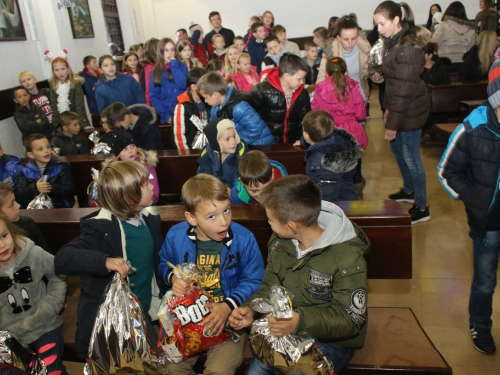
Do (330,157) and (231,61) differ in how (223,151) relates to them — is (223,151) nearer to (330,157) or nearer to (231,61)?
(330,157)

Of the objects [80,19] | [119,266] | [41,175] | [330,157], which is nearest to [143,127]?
[41,175]

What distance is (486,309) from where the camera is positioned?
2713 millimetres

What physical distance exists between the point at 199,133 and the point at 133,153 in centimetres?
108

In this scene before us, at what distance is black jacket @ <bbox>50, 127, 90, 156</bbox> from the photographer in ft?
17.4

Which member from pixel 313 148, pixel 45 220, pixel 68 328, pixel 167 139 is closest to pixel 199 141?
pixel 167 139

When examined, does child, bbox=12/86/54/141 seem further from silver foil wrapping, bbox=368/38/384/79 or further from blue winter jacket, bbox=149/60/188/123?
silver foil wrapping, bbox=368/38/384/79

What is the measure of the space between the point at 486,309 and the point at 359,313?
4.13 feet

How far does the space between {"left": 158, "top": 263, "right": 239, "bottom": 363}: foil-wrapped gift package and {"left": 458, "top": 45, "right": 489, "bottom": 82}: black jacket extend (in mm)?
6514

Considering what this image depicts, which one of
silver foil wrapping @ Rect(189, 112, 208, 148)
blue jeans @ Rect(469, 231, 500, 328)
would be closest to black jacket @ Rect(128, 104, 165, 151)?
silver foil wrapping @ Rect(189, 112, 208, 148)

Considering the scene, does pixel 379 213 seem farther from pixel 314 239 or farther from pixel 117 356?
pixel 117 356

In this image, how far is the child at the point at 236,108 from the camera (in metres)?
4.23

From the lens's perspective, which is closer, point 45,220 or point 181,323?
point 181,323

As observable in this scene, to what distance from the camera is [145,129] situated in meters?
5.12

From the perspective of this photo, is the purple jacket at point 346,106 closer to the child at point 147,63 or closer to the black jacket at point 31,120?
the child at point 147,63
